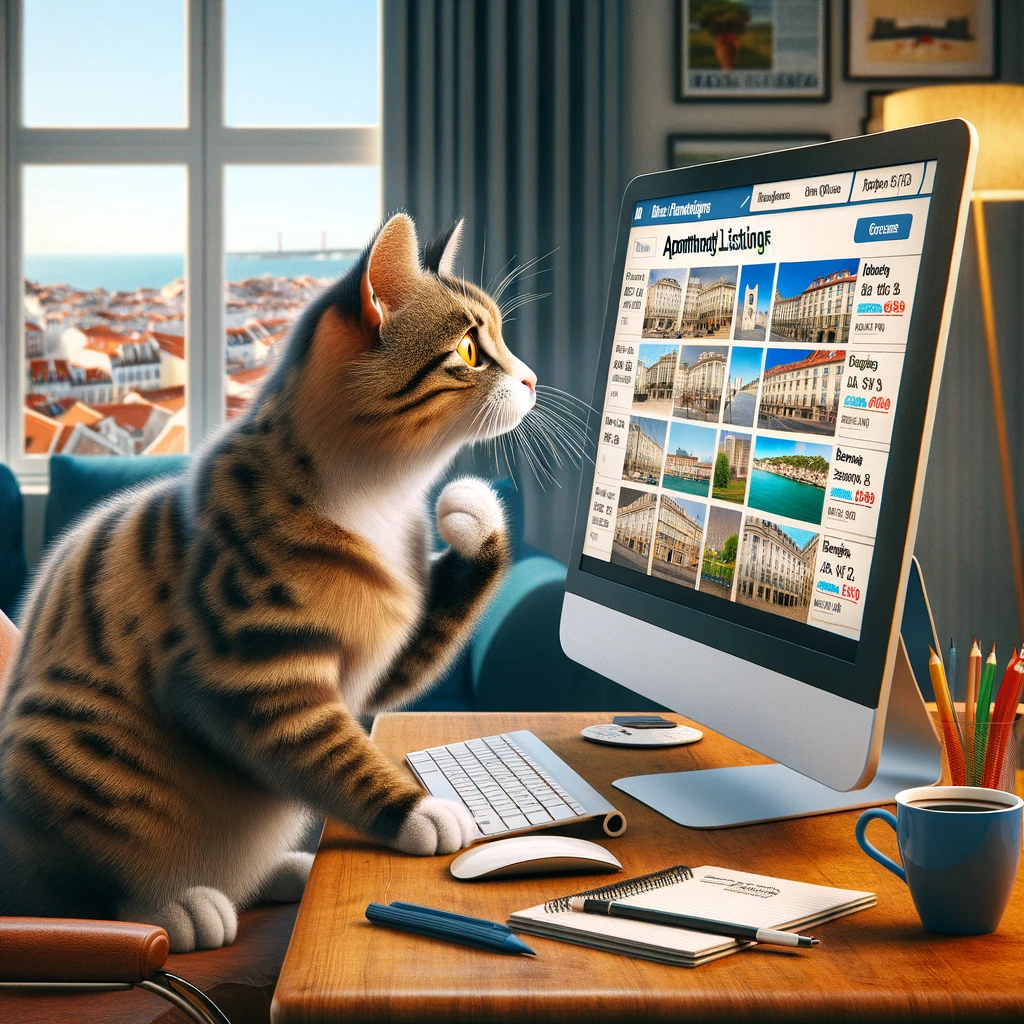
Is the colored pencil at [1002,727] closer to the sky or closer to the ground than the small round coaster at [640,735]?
closer to the sky

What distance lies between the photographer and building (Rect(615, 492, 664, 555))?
0.88 m

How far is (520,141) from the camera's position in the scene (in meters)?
2.96

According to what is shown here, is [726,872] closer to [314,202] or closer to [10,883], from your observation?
[10,883]

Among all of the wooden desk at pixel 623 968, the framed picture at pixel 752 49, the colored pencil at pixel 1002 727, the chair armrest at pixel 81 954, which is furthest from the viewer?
the framed picture at pixel 752 49

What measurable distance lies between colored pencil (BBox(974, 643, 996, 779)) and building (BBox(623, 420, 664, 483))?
30cm

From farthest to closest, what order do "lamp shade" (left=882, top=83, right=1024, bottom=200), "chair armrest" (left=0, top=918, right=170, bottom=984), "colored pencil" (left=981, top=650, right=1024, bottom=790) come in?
"lamp shade" (left=882, top=83, right=1024, bottom=200), "colored pencil" (left=981, top=650, right=1024, bottom=790), "chair armrest" (left=0, top=918, right=170, bottom=984)

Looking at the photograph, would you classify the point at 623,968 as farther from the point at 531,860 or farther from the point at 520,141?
the point at 520,141

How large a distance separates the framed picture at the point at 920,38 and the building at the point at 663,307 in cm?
262

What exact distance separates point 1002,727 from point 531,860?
1.15 ft

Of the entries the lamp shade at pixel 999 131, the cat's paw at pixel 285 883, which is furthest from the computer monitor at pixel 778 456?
the lamp shade at pixel 999 131

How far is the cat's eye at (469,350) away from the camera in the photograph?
874 mm

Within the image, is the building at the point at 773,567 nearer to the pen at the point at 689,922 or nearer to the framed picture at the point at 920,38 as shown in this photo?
the pen at the point at 689,922

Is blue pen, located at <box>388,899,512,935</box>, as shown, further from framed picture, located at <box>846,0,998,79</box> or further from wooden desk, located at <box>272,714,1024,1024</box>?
framed picture, located at <box>846,0,998,79</box>

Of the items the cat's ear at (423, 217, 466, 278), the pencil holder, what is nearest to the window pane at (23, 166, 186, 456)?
the cat's ear at (423, 217, 466, 278)
